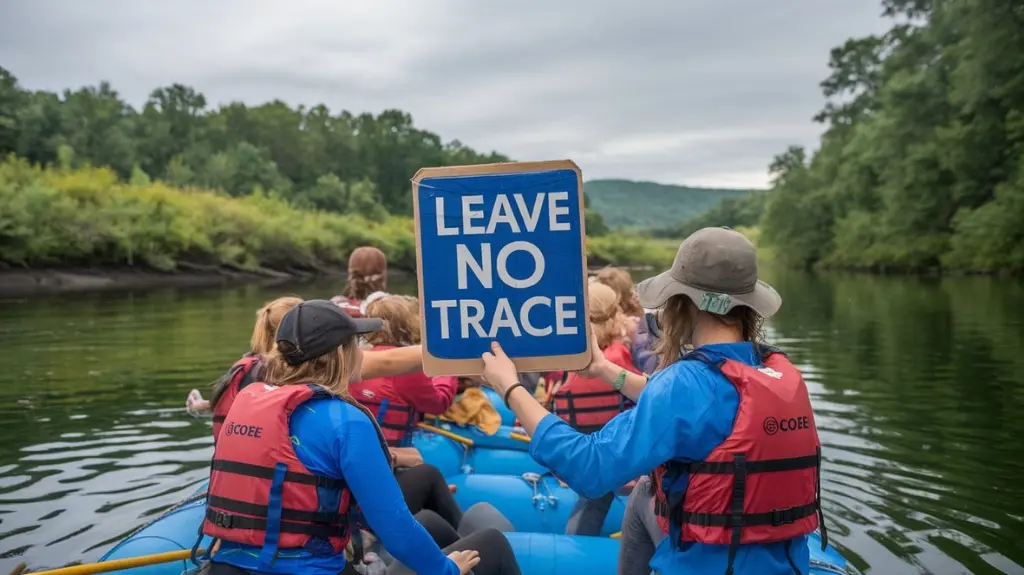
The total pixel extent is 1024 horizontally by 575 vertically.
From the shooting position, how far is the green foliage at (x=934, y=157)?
89.4ft

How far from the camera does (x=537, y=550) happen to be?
3.31m

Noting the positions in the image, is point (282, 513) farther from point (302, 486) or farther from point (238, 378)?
point (238, 378)

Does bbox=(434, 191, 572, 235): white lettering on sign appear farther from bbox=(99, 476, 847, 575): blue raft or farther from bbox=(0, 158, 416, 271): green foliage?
bbox=(0, 158, 416, 271): green foliage

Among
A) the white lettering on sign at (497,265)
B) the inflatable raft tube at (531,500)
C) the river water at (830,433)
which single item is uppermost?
the white lettering on sign at (497,265)

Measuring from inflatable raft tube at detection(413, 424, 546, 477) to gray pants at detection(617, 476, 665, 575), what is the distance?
200cm

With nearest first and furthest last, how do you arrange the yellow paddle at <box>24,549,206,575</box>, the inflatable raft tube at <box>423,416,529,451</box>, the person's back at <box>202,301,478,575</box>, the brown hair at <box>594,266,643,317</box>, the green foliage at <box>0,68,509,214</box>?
the person's back at <box>202,301,478,575</box> < the yellow paddle at <box>24,549,206,575</box> < the inflatable raft tube at <box>423,416,529,451</box> < the brown hair at <box>594,266,643,317</box> < the green foliage at <box>0,68,509,214</box>

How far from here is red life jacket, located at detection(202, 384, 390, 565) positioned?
2287 mm

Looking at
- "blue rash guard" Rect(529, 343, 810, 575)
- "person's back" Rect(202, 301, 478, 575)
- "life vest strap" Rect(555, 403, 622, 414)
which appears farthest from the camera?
"life vest strap" Rect(555, 403, 622, 414)

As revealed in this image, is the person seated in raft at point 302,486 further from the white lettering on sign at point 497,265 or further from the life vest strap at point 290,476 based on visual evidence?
the white lettering on sign at point 497,265

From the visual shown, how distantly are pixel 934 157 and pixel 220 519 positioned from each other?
34.3 meters

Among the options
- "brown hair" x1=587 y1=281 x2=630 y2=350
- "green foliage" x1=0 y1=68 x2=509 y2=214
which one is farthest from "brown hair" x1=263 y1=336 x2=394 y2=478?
"green foliage" x1=0 y1=68 x2=509 y2=214

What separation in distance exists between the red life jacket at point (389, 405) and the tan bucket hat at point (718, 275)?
7.09 feet

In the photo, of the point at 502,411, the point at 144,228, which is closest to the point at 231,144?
the point at 144,228

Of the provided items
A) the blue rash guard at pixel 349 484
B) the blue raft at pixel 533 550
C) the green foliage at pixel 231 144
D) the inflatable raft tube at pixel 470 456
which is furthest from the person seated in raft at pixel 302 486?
the green foliage at pixel 231 144
